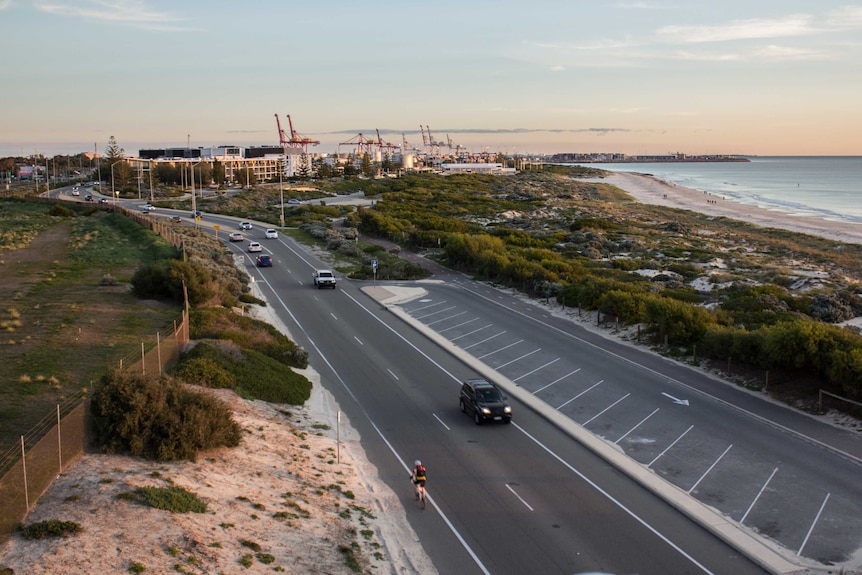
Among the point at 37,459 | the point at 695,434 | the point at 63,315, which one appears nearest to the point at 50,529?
the point at 37,459

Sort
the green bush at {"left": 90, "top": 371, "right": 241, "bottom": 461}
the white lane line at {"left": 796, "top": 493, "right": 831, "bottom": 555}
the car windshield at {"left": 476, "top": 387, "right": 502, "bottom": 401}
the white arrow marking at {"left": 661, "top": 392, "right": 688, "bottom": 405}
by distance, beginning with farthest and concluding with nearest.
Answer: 1. the white arrow marking at {"left": 661, "top": 392, "right": 688, "bottom": 405}
2. the car windshield at {"left": 476, "top": 387, "right": 502, "bottom": 401}
3. the green bush at {"left": 90, "top": 371, "right": 241, "bottom": 461}
4. the white lane line at {"left": 796, "top": 493, "right": 831, "bottom": 555}

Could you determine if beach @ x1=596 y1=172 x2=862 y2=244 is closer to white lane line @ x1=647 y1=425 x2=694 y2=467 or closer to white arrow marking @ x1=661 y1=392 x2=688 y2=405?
white arrow marking @ x1=661 y1=392 x2=688 y2=405

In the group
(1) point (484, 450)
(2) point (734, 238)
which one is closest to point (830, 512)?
(1) point (484, 450)

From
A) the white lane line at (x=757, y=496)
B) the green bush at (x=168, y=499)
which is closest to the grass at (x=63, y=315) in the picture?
the green bush at (x=168, y=499)

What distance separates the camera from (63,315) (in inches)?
1232

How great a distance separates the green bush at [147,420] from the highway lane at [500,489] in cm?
527

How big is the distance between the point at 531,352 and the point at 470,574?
19126 millimetres

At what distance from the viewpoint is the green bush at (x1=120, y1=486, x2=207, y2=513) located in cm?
1383

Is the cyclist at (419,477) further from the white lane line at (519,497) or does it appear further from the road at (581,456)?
the white lane line at (519,497)

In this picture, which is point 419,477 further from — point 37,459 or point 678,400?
point 678,400

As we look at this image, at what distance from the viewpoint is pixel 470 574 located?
47.2ft

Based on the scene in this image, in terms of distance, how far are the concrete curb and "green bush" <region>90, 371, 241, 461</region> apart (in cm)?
1104

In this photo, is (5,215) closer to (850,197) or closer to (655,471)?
(655,471)

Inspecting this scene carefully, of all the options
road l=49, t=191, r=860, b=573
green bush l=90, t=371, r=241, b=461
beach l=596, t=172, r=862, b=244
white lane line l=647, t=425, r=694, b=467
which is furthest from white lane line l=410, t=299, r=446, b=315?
beach l=596, t=172, r=862, b=244
